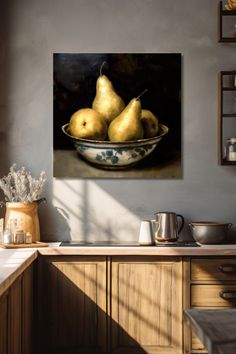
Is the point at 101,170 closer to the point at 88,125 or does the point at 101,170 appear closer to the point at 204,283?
the point at 88,125

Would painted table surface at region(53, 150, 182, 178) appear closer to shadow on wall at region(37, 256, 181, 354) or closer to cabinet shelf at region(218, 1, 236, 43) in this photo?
shadow on wall at region(37, 256, 181, 354)

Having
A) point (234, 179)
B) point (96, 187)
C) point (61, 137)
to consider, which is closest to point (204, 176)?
point (234, 179)

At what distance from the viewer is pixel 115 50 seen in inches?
180

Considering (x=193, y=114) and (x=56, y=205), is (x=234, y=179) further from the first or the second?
(x=56, y=205)

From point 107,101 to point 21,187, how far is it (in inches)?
35.7

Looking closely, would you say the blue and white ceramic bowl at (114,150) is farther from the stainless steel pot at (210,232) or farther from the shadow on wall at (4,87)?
the stainless steel pot at (210,232)

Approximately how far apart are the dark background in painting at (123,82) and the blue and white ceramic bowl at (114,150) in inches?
2.2

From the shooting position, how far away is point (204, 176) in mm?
4570

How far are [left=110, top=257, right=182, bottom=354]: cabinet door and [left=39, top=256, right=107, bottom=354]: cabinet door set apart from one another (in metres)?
0.12

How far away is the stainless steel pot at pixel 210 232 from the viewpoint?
13.8 ft

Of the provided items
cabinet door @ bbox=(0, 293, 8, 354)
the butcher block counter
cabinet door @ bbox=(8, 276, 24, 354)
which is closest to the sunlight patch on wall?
the butcher block counter

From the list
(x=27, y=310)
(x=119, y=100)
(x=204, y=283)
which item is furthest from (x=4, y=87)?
(x=204, y=283)

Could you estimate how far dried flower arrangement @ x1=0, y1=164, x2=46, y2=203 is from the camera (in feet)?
14.3

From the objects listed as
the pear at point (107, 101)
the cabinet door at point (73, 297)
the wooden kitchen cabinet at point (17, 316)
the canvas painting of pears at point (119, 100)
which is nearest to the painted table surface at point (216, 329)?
the wooden kitchen cabinet at point (17, 316)
